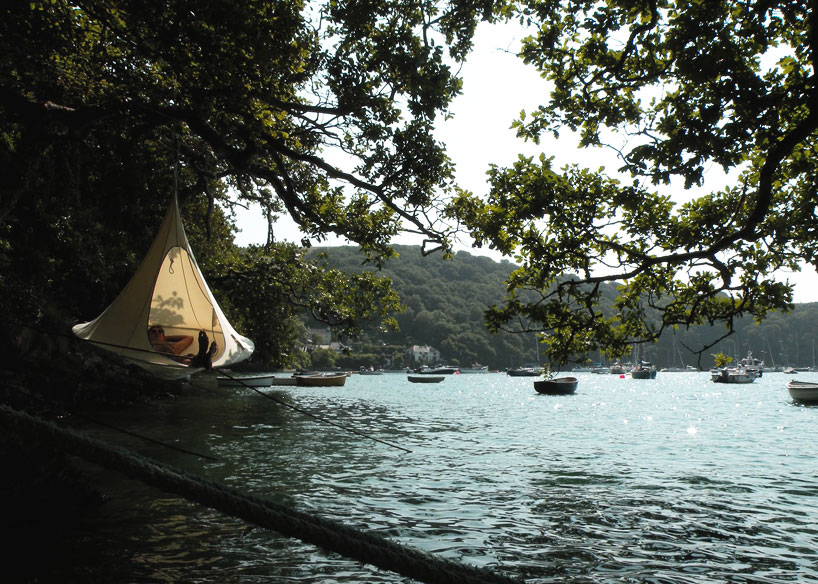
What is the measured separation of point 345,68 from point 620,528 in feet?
27.8

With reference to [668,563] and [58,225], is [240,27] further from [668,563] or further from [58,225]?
[58,225]

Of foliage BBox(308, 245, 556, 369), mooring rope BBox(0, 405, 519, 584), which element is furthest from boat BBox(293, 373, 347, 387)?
foliage BBox(308, 245, 556, 369)

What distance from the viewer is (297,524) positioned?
7.36 ft

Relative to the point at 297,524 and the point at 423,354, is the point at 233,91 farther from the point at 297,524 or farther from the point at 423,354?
the point at 423,354

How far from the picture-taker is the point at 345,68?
379 inches

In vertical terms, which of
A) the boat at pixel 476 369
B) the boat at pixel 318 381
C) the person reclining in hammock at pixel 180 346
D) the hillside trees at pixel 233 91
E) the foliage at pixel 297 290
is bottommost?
the boat at pixel 476 369

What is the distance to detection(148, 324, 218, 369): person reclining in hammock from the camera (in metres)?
9.11

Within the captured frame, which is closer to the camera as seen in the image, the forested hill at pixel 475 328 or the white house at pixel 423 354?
the forested hill at pixel 475 328

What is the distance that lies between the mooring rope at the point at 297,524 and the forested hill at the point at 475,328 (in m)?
114

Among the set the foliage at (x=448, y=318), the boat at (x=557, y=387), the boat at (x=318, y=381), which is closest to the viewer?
the boat at (x=557, y=387)

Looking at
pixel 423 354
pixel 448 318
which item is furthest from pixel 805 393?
pixel 423 354

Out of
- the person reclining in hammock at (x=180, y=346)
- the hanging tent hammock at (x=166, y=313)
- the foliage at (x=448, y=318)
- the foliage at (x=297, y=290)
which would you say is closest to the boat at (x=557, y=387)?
the foliage at (x=297, y=290)

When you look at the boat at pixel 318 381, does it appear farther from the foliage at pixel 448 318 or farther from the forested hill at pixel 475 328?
the foliage at pixel 448 318

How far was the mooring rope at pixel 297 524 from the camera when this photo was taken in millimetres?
2186
